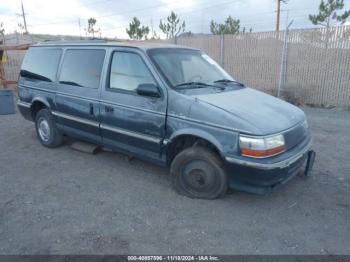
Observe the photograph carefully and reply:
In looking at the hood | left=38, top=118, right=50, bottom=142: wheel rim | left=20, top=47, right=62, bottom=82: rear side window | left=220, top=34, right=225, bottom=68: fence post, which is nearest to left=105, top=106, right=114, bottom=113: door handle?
the hood

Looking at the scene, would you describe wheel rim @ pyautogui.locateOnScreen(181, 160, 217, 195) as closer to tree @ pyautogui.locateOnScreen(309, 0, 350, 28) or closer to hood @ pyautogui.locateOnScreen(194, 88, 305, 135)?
hood @ pyautogui.locateOnScreen(194, 88, 305, 135)

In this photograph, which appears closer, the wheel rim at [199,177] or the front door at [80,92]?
the wheel rim at [199,177]

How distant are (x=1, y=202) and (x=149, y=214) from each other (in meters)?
1.91

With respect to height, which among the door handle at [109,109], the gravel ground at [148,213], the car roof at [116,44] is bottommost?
→ the gravel ground at [148,213]

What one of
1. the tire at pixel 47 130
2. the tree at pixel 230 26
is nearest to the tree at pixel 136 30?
the tree at pixel 230 26

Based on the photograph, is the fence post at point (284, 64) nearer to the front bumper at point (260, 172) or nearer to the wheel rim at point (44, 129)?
the front bumper at point (260, 172)

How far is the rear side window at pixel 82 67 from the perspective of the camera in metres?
4.50

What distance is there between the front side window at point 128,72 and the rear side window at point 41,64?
1.52 meters

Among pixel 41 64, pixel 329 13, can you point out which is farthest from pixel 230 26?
pixel 41 64

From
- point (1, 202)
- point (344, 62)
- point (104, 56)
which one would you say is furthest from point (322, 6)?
point (1, 202)

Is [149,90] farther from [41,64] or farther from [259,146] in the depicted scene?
[41,64]

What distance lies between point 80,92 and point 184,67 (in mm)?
1732

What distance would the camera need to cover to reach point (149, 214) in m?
3.49

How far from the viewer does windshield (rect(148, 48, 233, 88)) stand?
3.92 meters
